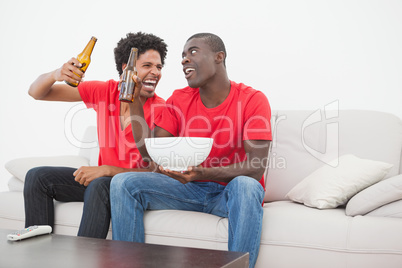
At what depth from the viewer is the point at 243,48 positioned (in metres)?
2.67

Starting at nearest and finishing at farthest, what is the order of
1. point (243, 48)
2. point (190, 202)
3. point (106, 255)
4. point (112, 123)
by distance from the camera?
1. point (106, 255)
2. point (190, 202)
3. point (112, 123)
4. point (243, 48)

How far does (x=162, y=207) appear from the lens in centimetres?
172

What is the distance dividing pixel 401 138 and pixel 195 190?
1075mm

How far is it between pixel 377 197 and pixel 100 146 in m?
1.25

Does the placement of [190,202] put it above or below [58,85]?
below

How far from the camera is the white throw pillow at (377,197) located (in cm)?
160

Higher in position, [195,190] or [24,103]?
[24,103]

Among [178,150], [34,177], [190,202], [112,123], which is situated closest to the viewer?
[178,150]

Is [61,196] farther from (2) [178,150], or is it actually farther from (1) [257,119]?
(1) [257,119]

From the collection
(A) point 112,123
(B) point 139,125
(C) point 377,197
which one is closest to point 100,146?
(A) point 112,123

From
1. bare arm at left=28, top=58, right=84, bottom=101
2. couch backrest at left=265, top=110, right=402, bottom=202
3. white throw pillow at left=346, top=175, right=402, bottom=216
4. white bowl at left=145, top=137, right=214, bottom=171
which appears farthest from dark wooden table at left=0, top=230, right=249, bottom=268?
couch backrest at left=265, top=110, right=402, bottom=202

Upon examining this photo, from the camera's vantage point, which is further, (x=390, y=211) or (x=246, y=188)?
(x=390, y=211)

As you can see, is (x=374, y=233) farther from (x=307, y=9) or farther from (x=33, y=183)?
(x=307, y=9)

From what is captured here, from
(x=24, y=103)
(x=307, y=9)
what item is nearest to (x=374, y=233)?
(x=307, y=9)
